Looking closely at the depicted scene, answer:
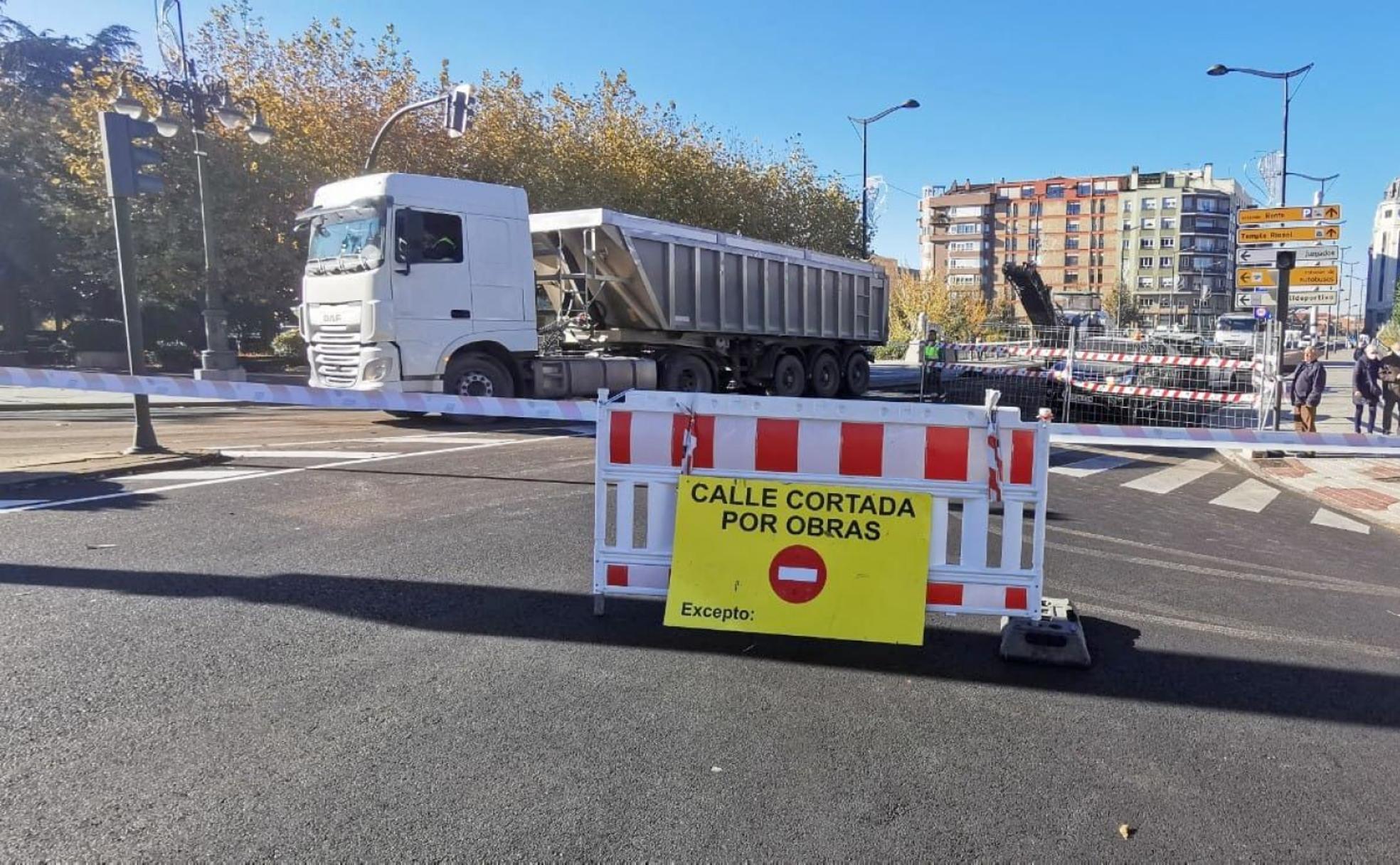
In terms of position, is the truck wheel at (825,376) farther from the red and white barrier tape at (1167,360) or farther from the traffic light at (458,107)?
the traffic light at (458,107)

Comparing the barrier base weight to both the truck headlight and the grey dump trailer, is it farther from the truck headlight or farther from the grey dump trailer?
the grey dump trailer

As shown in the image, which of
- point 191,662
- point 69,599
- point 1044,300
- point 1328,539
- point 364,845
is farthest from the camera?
point 1044,300

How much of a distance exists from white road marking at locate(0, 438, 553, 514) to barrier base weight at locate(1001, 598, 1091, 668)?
6630 millimetres

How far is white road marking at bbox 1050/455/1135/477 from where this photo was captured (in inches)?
395

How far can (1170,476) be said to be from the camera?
10.2m

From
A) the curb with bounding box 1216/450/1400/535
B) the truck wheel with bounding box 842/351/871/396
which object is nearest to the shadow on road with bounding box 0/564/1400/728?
the curb with bounding box 1216/450/1400/535

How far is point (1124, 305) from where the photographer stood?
91.9 meters

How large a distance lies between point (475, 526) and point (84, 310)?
115ft

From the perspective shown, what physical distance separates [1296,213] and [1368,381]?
3014 mm

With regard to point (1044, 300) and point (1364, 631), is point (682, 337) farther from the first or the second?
point (1044, 300)

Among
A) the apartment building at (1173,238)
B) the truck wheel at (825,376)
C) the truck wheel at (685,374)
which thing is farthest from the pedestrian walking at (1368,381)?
the apartment building at (1173,238)

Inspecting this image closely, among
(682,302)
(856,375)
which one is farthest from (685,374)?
(856,375)

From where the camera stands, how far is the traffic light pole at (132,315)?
820 centimetres

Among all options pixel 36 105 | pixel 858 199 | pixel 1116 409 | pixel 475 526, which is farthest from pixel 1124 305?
pixel 475 526
